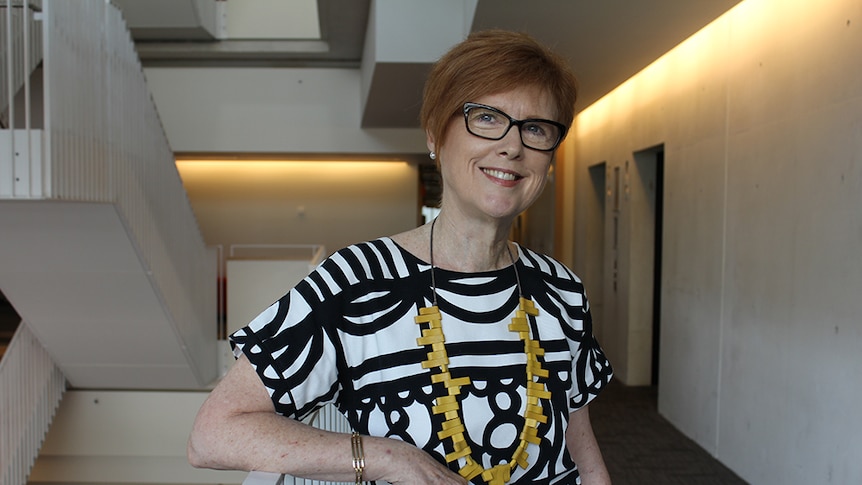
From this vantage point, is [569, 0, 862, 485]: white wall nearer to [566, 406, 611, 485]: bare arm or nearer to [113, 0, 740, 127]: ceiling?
[113, 0, 740, 127]: ceiling

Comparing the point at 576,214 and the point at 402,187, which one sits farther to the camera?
the point at 402,187

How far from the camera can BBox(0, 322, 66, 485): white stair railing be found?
231 inches

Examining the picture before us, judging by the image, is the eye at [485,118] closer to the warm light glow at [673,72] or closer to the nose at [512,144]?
the nose at [512,144]

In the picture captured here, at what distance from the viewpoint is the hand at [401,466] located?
104cm

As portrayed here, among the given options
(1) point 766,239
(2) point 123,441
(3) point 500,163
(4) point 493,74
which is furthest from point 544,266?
(2) point 123,441

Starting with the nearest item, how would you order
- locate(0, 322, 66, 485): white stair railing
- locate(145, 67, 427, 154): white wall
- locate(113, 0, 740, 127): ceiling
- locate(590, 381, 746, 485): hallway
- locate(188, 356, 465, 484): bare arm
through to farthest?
locate(188, 356, 465, 484): bare arm < locate(113, 0, 740, 127): ceiling < locate(590, 381, 746, 485): hallway < locate(0, 322, 66, 485): white stair railing < locate(145, 67, 427, 154): white wall

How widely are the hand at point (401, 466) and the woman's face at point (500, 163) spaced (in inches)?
17.0

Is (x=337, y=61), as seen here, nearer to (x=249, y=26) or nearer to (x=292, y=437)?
(x=249, y=26)

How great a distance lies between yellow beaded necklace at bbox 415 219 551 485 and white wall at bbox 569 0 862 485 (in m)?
2.71

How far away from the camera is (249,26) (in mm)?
8789

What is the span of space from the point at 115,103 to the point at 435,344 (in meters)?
4.43

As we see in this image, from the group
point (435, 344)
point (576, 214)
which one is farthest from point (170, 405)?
point (435, 344)

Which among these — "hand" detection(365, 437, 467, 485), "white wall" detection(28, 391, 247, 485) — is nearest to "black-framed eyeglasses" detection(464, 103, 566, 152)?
"hand" detection(365, 437, 467, 485)

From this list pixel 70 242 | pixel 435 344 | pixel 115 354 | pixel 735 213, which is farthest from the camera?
pixel 115 354
